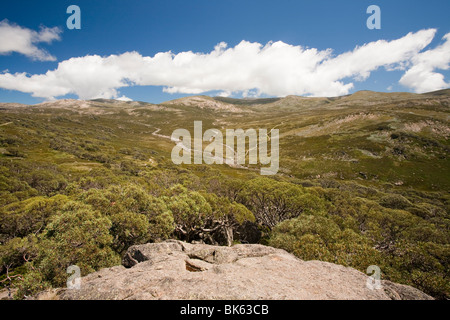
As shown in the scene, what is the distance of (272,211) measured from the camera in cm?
4431

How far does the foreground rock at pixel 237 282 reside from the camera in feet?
33.5

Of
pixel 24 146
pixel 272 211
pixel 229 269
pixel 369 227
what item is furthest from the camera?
pixel 24 146

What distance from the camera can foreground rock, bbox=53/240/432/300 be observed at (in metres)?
10.2

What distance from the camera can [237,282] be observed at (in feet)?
36.6
